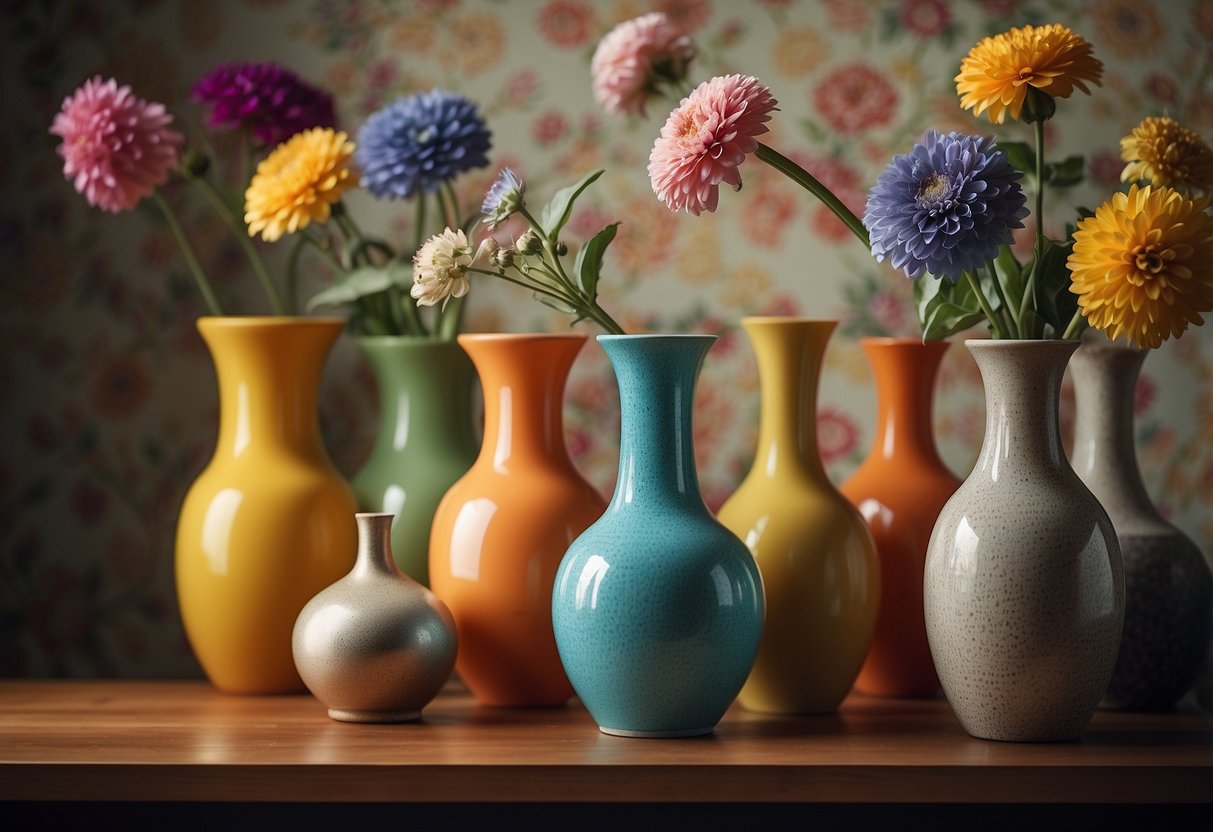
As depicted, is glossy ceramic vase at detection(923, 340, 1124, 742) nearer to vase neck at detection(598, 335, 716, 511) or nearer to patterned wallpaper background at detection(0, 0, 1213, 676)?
vase neck at detection(598, 335, 716, 511)

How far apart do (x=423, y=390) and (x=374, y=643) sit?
1.09ft

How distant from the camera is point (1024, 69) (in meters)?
1.01

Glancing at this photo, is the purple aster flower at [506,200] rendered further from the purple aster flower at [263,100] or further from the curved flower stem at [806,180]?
the purple aster flower at [263,100]

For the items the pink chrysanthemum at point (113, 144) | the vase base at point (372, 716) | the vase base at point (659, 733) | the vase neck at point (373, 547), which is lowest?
the vase base at point (372, 716)

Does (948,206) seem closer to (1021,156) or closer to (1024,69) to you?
(1024,69)

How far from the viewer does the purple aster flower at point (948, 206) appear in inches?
38.3

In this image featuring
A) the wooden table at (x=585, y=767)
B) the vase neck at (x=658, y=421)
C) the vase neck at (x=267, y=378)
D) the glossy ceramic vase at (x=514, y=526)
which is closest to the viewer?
the wooden table at (x=585, y=767)

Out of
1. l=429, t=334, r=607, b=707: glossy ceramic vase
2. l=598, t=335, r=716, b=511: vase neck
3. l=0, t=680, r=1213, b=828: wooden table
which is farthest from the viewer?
l=429, t=334, r=607, b=707: glossy ceramic vase

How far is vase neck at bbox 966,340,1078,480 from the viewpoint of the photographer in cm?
103

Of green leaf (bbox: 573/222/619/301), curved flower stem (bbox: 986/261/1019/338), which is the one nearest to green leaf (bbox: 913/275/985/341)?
curved flower stem (bbox: 986/261/1019/338)

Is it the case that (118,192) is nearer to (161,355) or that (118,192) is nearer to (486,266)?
(161,355)

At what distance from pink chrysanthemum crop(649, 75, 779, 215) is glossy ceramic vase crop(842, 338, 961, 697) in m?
0.32

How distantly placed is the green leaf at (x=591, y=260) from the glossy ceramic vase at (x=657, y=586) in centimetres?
7

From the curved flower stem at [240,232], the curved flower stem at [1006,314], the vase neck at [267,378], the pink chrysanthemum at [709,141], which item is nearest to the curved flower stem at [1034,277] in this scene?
the curved flower stem at [1006,314]
